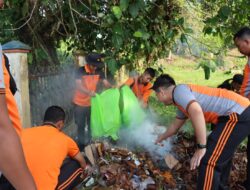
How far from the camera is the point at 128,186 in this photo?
3.97 meters

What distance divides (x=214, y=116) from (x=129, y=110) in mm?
1472

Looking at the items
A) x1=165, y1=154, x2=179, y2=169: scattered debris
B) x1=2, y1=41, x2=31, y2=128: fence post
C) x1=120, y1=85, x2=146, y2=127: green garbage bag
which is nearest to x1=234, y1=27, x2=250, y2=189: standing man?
x1=165, y1=154, x2=179, y2=169: scattered debris

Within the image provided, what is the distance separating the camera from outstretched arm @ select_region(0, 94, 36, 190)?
1075 millimetres

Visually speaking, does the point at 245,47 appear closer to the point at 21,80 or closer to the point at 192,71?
the point at 21,80

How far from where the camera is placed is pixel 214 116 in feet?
11.9

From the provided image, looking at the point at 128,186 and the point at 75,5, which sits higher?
the point at 75,5

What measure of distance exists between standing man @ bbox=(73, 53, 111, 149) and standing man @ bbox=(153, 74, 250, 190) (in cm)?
202

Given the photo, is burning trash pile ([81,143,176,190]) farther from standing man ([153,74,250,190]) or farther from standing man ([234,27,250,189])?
standing man ([234,27,250,189])

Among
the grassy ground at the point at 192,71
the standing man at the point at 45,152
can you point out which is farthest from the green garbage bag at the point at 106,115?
the grassy ground at the point at 192,71

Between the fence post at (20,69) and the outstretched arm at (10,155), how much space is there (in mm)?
3029

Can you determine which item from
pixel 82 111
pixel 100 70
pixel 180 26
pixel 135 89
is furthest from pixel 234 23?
pixel 82 111

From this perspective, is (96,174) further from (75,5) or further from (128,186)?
(75,5)

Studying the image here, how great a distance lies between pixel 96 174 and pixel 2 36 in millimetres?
2932

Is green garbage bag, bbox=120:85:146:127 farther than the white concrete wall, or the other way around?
green garbage bag, bbox=120:85:146:127
